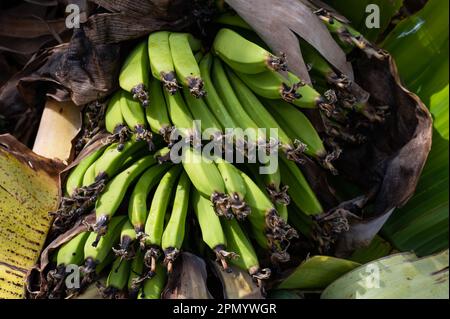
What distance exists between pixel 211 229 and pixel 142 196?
153 mm

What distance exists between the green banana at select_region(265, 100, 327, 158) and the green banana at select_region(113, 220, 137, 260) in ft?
1.20

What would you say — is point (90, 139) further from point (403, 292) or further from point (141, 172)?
point (403, 292)

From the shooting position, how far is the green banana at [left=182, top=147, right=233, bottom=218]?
1165 mm

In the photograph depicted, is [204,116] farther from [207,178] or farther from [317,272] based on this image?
[317,272]

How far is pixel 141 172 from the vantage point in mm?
1315

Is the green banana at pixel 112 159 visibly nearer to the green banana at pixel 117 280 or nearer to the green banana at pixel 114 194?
the green banana at pixel 114 194

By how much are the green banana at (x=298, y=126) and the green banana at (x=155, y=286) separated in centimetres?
37

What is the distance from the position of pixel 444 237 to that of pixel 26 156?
0.99m

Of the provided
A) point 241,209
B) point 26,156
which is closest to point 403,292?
point 241,209

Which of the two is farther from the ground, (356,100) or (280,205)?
(356,100)

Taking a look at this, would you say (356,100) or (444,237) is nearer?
(356,100)

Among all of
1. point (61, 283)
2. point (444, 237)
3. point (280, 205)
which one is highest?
point (280, 205)

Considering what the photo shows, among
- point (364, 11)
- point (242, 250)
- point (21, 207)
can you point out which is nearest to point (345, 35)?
point (364, 11)

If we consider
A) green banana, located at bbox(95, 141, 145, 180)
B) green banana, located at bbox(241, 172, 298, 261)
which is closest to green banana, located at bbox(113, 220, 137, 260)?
green banana, located at bbox(95, 141, 145, 180)
